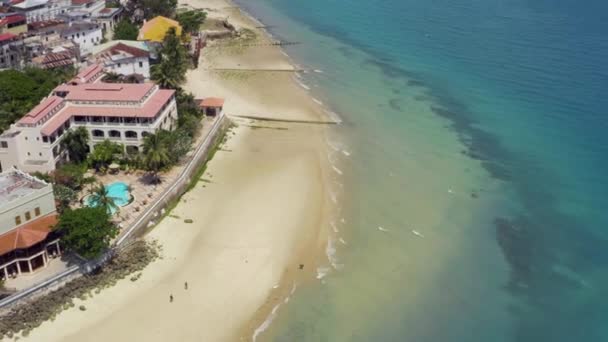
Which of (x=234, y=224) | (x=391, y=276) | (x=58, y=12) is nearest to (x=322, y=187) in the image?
(x=234, y=224)

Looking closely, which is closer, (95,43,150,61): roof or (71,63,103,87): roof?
(71,63,103,87): roof

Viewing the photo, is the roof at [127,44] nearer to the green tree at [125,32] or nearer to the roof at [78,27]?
A: the roof at [78,27]

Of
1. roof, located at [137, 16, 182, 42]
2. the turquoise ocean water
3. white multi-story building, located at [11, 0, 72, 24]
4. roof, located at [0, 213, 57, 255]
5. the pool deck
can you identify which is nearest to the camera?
roof, located at [0, 213, 57, 255]

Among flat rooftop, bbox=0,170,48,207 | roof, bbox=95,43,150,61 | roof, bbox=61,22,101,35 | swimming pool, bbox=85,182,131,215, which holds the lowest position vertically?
swimming pool, bbox=85,182,131,215

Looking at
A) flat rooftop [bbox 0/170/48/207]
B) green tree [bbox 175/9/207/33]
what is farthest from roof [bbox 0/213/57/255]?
green tree [bbox 175/9/207/33]

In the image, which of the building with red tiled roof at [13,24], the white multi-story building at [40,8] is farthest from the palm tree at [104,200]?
the white multi-story building at [40,8]

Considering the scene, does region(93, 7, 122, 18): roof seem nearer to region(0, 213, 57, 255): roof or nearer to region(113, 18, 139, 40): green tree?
region(113, 18, 139, 40): green tree

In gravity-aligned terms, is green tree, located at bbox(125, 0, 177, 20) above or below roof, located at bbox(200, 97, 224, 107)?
above
